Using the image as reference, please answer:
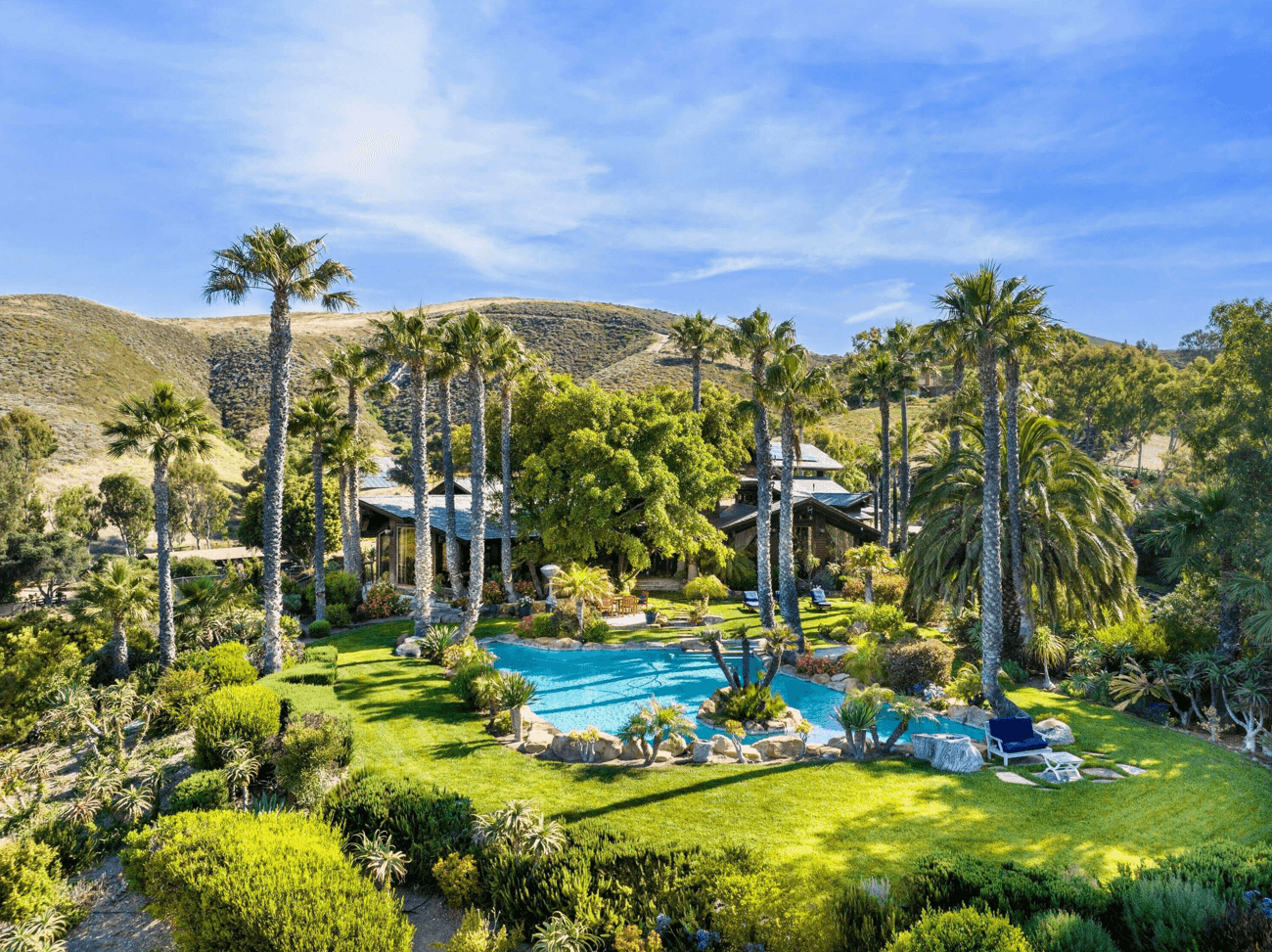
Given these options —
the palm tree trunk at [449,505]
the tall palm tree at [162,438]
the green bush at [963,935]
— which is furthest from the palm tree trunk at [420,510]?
the green bush at [963,935]

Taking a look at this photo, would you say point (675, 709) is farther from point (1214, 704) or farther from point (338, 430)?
point (338, 430)

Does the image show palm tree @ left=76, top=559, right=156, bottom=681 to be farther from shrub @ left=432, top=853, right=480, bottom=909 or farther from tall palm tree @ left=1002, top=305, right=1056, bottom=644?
tall palm tree @ left=1002, top=305, right=1056, bottom=644

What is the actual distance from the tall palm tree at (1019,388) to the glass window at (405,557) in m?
28.2

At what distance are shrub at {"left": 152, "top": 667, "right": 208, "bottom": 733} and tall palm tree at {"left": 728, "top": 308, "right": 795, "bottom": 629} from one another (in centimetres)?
1765

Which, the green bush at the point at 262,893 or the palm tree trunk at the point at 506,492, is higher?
the palm tree trunk at the point at 506,492

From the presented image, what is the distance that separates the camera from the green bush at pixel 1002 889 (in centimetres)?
750

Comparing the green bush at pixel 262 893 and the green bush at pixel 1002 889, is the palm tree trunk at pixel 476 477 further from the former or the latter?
the green bush at pixel 1002 889

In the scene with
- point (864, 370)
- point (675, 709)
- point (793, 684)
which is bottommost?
point (793, 684)

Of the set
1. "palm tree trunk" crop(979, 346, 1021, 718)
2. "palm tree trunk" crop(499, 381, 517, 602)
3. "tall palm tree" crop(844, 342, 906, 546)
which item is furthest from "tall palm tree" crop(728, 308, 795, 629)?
"tall palm tree" crop(844, 342, 906, 546)

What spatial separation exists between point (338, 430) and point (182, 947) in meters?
22.7

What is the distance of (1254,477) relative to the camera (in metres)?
15.0

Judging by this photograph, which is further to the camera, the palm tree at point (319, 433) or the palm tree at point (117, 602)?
the palm tree at point (319, 433)

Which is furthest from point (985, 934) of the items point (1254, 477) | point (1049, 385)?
point (1049, 385)

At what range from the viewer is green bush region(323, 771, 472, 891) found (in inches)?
402
